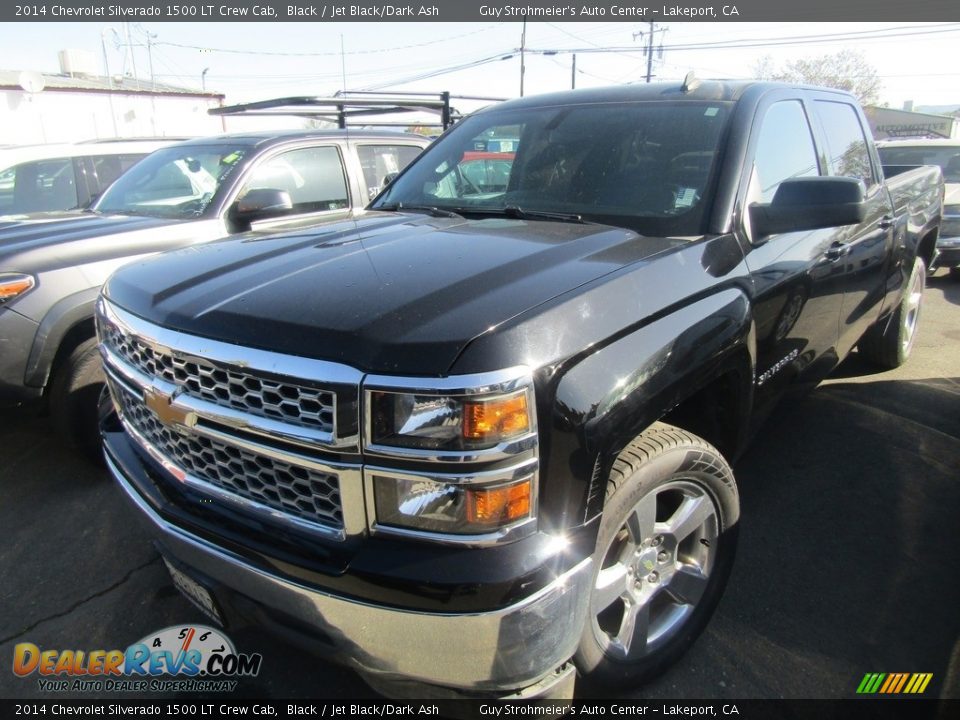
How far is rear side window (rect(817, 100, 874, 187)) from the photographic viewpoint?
3.46m

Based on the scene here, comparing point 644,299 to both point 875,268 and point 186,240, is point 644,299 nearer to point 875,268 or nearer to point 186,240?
point 875,268

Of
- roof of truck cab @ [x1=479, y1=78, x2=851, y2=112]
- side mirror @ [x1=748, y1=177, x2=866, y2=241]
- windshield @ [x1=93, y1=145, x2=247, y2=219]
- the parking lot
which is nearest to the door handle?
side mirror @ [x1=748, y1=177, x2=866, y2=241]

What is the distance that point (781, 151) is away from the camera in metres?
2.89

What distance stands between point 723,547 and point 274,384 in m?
1.68

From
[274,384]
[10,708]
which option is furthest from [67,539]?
[274,384]

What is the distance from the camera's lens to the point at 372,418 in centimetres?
148

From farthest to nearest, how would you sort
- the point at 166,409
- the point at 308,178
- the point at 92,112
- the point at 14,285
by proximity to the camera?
the point at 92,112, the point at 308,178, the point at 14,285, the point at 166,409

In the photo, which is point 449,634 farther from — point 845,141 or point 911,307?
point 911,307

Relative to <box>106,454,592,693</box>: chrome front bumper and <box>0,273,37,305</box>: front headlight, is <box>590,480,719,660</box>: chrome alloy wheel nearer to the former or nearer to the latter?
<box>106,454,592,693</box>: chrome front bumper

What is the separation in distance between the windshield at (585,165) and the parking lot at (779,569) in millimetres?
1529

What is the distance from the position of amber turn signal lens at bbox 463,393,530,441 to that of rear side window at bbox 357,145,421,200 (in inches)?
162

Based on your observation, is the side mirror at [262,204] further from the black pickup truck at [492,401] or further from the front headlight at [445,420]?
the front headlight at [445,420]

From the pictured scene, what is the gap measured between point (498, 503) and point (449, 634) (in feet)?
1.04

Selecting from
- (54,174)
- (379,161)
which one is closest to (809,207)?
(379,161)
